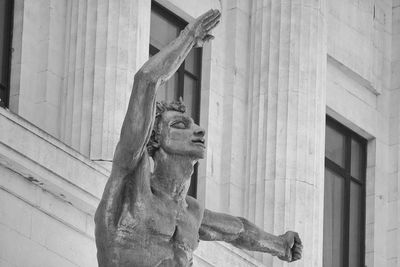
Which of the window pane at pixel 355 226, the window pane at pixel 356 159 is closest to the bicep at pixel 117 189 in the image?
the window pane at pixel 355 226

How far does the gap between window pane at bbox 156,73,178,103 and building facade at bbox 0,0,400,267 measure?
0.04 m

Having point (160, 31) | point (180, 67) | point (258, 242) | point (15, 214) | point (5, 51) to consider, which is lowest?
point (258, 242)

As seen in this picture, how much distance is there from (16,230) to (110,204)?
5763 mm

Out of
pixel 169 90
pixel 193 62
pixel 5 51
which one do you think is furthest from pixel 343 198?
pixel 5 51

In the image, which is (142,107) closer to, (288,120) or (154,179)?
(154,179)

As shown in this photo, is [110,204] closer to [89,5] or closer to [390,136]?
[89,5]

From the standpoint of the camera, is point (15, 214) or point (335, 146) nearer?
point (15, 214)

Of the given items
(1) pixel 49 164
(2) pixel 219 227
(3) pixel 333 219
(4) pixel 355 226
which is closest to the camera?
(2) pixel 219 227

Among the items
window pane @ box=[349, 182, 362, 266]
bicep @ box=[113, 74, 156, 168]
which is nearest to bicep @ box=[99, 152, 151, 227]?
bicep @ box=[113, 74, 156, 168]

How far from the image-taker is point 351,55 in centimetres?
4325

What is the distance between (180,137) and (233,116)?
12629 mm

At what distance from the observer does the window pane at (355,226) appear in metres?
43.5

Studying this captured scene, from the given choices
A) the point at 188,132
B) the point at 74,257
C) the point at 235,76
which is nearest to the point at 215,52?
the point at 235,76

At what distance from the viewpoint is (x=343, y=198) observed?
4341 centimetres
